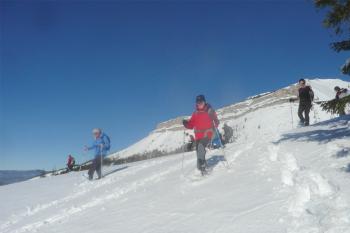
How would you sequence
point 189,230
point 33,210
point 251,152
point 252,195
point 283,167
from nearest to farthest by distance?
point 189,230
point 252,195
point 283,167
point 33,210
point 251,152

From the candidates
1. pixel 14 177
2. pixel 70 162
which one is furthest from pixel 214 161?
pixel 14 177

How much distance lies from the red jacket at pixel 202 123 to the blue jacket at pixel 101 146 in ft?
21.7

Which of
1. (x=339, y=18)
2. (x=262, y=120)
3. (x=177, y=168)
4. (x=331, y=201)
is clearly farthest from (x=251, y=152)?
(x=262, y=120)

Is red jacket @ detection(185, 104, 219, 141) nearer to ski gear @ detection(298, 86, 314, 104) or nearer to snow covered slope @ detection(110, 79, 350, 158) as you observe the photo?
ski gear @ detection(298, 86, 314, 104)

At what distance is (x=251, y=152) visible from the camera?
44.4 ft

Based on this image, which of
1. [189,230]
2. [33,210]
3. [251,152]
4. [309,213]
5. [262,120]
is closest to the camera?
[309,213]

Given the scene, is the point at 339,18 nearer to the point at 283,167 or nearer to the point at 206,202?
the point at 283,167

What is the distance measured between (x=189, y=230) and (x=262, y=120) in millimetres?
76334

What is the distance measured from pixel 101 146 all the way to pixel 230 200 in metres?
10.1

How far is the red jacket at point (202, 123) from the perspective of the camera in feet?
37.9

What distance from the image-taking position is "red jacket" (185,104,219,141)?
11.6m

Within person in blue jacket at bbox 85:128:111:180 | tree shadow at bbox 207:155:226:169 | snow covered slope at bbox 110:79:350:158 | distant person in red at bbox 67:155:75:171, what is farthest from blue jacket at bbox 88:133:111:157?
snow covered slope at bbox 110:79:350:158

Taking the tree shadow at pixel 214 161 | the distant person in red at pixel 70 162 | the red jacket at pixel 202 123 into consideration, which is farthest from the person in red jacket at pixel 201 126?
the distant person in red at pixel 70 162

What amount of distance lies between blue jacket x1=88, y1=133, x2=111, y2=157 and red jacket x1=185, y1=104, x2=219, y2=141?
21.7 feet
